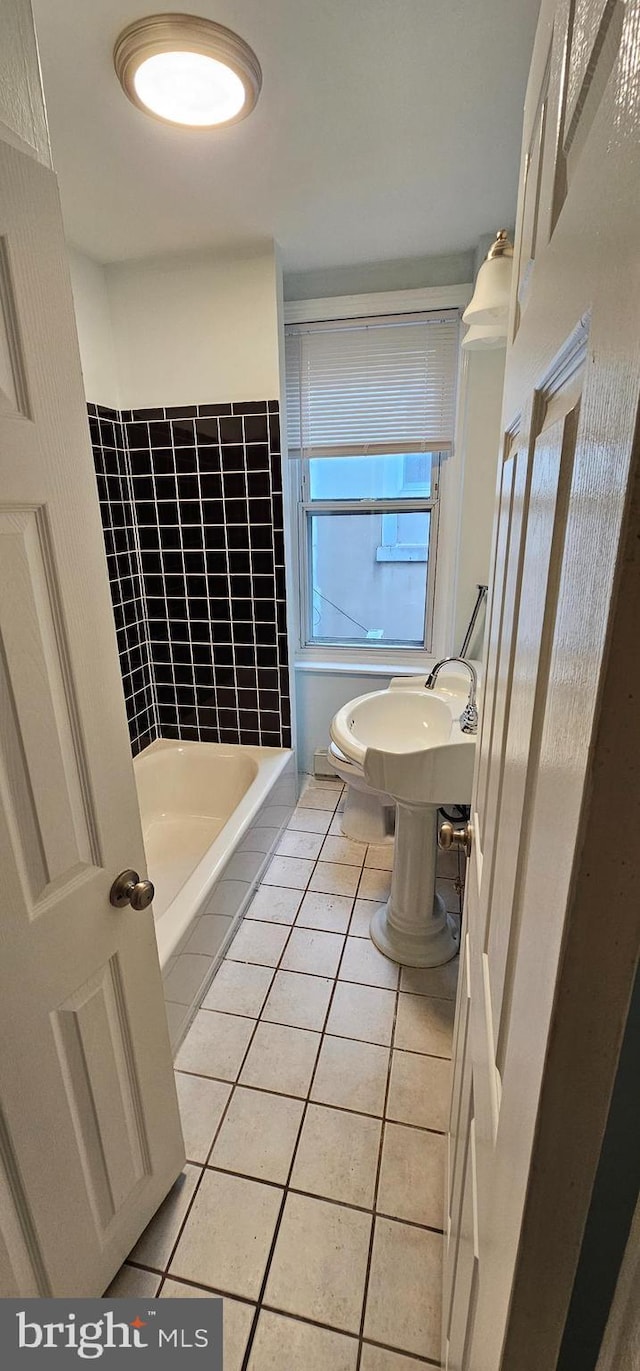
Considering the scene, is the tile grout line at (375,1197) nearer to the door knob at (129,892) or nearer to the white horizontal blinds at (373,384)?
the door knob at (129,892)

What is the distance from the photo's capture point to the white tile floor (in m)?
1.04

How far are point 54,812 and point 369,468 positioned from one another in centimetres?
222

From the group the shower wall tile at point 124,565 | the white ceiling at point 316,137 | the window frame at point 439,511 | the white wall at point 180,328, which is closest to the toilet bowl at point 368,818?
the window frame at point 439,511

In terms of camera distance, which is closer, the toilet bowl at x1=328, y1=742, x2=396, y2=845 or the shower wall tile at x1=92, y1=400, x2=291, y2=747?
the shower wall tile at x1=92, y1=400, x2=291, y2=747

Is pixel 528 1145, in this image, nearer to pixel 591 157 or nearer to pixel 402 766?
pixel 591 157

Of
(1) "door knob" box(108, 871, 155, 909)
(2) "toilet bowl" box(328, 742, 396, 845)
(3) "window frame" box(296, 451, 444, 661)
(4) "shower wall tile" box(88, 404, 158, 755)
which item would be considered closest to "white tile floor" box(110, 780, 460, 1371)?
(2) "toilet bowl" box(328, 742, 396, 845)

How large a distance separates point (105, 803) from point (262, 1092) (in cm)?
105

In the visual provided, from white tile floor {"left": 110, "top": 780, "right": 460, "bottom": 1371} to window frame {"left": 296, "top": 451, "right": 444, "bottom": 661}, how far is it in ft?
4.31

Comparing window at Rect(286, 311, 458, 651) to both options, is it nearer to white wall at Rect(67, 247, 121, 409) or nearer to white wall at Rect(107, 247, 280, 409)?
white wall at Rect(107, 247, 280, 409)

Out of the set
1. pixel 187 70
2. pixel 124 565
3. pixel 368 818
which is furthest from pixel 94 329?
pixel 368 818

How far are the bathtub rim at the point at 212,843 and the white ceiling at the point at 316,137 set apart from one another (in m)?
1.88

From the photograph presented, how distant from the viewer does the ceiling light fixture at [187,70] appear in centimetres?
115

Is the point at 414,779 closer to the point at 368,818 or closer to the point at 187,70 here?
the point at 368,818

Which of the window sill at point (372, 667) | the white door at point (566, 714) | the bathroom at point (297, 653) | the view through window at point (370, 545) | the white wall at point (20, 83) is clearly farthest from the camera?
the window sill at point (372, 667)
